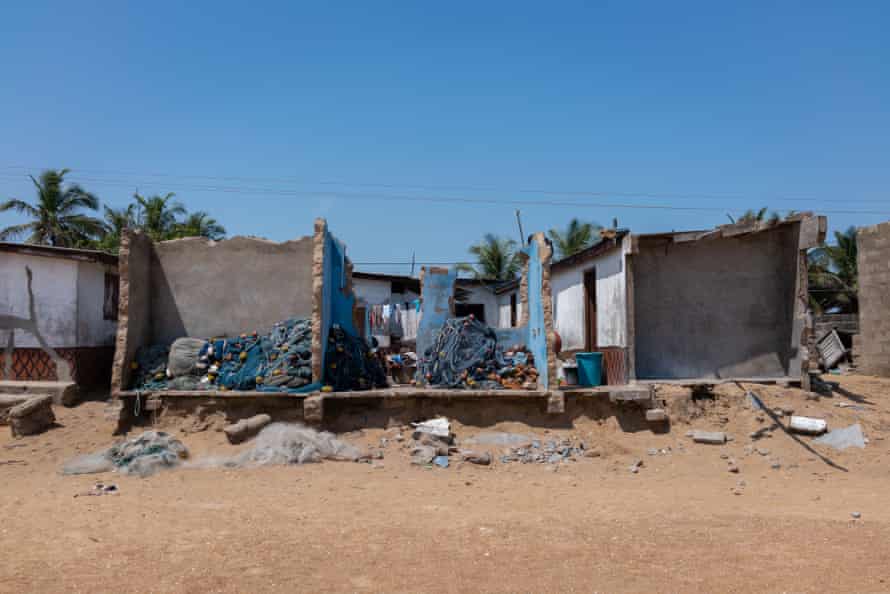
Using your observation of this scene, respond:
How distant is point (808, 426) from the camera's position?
9.23 metres

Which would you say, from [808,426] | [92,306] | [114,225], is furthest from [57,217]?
[808,426]

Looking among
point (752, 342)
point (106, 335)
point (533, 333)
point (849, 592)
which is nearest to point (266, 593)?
point (849, 592)

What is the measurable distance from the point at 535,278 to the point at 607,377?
7.81 feet

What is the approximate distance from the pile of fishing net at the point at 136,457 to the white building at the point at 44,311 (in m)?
4.53

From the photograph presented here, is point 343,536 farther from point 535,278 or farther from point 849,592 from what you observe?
point 535,278

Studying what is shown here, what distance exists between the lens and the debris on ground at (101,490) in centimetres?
695

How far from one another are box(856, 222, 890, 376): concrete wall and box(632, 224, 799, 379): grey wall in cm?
534

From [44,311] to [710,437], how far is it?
12.1m

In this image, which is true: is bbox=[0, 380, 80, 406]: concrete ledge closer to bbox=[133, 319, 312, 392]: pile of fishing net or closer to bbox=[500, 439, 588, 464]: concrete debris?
bbox=[133, 319, 312, 392]: pile of fishing net

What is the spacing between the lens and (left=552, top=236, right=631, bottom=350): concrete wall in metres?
10.7

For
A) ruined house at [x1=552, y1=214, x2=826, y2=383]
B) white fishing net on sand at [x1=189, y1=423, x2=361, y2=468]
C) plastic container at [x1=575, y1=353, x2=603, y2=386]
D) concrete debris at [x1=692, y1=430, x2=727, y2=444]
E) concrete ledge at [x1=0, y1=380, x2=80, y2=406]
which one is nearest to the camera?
white fishing net on sand at [x1=189, y1=423, x2=361, y2=468]

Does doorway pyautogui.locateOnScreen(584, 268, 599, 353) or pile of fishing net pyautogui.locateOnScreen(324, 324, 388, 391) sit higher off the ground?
doorway pyautogui.locateOnScreen(584, 268, 599, 353)

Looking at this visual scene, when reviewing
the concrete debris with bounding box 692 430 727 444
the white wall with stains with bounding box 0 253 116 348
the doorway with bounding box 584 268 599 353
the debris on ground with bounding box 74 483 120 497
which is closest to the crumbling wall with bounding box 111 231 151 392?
the debris on ground with bounding box 74 483 120 497

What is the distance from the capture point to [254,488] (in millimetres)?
7305
